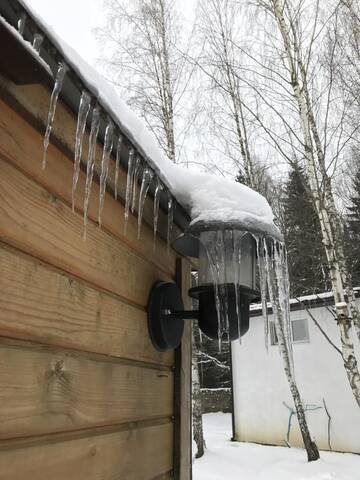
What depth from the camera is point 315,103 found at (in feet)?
20.9

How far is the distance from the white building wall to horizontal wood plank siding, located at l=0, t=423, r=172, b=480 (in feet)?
23.2

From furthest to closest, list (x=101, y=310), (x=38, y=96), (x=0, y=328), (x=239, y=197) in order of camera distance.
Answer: (x=239, y=197)
(x=101, y=310)
(x=38, y=96)
(x=0, y=328)

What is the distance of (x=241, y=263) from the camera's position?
67.7 inches

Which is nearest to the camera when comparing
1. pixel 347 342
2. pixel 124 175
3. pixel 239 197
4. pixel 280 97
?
pixel 124 175

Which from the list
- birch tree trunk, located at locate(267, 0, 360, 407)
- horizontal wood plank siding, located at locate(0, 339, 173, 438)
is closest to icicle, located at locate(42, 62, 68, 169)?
horizontal wood plank siding, located at locate(0, 339, 173, 438)

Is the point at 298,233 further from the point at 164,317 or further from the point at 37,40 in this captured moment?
the point at 37,40

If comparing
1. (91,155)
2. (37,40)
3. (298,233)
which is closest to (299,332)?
(298,233)

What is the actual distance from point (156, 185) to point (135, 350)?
61 cm

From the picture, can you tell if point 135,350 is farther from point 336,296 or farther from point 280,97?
point 280,97

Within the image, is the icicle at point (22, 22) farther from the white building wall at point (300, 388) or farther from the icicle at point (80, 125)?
the white building wall at point (300, 388)

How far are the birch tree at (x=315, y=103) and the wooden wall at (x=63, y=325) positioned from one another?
4065 mm

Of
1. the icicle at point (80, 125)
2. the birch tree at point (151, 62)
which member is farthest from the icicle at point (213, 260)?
the birch tree at point (151, 62)

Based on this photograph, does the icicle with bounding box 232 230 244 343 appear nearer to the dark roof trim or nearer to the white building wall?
the dark roof trim

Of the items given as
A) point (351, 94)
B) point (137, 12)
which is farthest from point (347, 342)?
point (137, 12)
